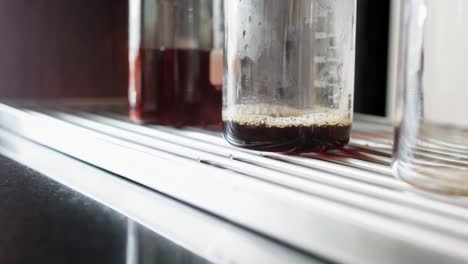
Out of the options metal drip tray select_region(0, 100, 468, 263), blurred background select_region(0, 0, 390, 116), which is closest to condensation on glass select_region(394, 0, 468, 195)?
metal drip tray select_region(0, 100, 468, 263)

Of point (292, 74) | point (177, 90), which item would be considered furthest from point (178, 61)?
point (292, 74)

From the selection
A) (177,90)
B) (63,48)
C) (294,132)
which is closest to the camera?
(294,132)

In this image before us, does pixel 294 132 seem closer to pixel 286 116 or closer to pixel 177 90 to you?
pixel 286 116

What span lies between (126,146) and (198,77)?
0.21 metres

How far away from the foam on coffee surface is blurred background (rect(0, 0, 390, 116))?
54 cm

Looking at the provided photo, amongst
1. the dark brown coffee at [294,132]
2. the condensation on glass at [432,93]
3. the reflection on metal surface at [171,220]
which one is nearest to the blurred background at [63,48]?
the reflection on metal surface at [171,220]

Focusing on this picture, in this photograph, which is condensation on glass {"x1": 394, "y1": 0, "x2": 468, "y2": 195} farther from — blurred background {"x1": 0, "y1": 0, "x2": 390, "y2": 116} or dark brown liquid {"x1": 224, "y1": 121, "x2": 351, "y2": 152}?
blurred background {"x1": 0, "y1": 0, "x2": 390, "y2": 116}

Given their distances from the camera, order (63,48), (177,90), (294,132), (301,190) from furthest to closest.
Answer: (63,48)
(177,90)
(294,132)
(301,190)

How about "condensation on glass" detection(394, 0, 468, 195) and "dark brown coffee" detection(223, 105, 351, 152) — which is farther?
"dark brown coffee" detection(223, 105, 351, 152)

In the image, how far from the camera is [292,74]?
17.5 inches

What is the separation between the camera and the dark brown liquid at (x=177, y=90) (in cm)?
62

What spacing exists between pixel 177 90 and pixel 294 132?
220 millimetres

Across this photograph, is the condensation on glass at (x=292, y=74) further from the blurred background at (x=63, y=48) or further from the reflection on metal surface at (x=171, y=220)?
the blurred background at (x=63, y=48)

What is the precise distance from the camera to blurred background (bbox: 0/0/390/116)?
0.87 m
